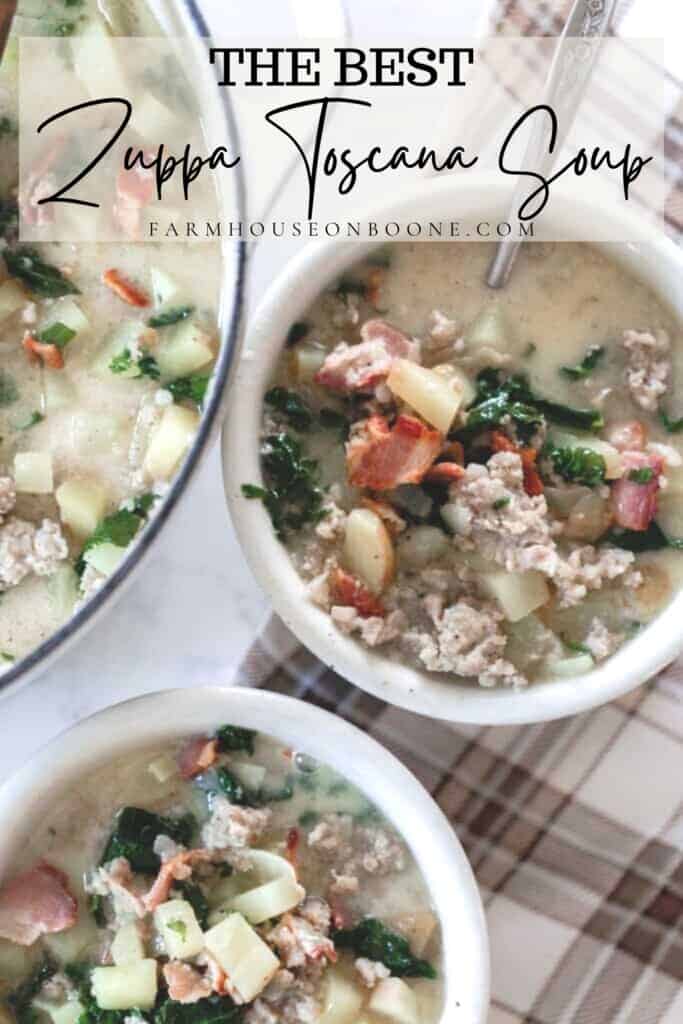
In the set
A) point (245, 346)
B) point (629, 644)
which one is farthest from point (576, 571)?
point (245, 346)

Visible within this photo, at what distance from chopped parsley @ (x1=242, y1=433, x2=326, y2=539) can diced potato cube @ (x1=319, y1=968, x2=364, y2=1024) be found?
75 cm

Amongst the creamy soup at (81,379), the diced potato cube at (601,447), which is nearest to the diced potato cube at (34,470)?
the creamy soup at (81,379)

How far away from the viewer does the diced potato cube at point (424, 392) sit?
7.10ft

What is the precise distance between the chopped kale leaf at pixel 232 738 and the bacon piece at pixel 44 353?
2.18ft

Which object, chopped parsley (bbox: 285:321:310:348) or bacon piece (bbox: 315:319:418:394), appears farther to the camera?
chopped parsley (bbox: 285:321:310:348)

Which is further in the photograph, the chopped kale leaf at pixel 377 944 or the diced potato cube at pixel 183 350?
the chopped kale leaf at pixel 377 944

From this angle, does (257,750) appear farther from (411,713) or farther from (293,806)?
(411,713)

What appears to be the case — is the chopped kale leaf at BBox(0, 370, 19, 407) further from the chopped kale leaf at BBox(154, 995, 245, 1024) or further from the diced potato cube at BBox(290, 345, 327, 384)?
the chopped kale leaf at BBox(154, 995, 245, 1024)

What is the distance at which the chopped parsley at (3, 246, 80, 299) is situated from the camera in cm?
220

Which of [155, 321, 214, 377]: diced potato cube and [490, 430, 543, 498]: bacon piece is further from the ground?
[490, 430, 543, 498]: bacon piece

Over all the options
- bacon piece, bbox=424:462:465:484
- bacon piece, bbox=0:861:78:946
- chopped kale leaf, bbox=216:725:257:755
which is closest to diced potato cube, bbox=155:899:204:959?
bacon piece, bbox=0:861:78:946

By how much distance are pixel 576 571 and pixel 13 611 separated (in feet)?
3.00

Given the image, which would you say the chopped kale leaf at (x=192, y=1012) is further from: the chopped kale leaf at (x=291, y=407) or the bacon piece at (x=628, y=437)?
the bacon piece at (x=628, y=437)

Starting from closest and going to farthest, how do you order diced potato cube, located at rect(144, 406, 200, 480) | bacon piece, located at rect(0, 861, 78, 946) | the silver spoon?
the silver spoon < diced potato cube, located at rect(144, 406, 200, 480) < bacon piece, located at rect(0, 861, 78, 946)
